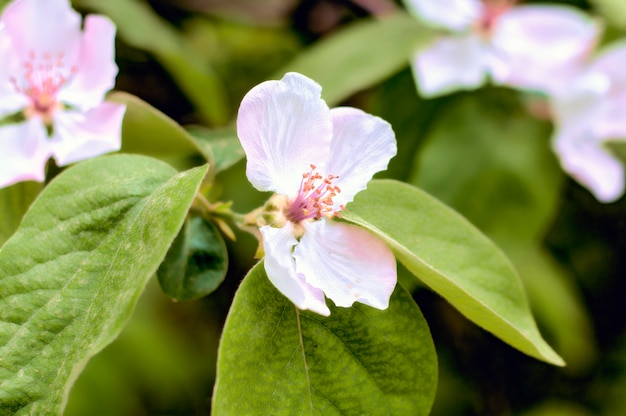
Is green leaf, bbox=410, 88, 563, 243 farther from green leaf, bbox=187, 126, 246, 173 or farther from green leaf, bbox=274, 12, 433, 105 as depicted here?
green leaf, bbox=187, 126, 246, 173

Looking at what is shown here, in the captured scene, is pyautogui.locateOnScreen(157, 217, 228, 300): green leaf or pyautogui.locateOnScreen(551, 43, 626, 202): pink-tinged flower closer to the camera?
pyautogui.locateOnScreen(157, 217, 228, 300): green leaf

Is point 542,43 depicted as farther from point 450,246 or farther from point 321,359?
point 321,359

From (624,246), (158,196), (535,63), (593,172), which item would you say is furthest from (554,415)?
(158,196)

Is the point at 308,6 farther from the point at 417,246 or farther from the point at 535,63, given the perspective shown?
the point at 417,246

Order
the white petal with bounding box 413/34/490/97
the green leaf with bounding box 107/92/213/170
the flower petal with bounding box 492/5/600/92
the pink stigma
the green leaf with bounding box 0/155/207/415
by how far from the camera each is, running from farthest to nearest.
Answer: the flower petal with bounding box 492/5/600/92 < the white petal with bounding box 413/34/490/97 < the green leaf with bounding box 107/92/213/170 < the pink stigma < the green leaf with bounding box 0/155/207/415

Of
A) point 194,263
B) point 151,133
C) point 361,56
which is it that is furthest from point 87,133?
point 361,56

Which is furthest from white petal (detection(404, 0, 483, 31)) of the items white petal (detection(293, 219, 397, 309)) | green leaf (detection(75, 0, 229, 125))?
white petal (detection(293, 219, 397, 309))

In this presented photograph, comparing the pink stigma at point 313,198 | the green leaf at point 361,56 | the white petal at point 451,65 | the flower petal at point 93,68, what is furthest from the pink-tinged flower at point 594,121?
the flower petal at point 93,68
